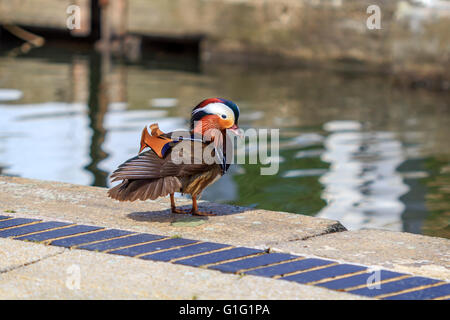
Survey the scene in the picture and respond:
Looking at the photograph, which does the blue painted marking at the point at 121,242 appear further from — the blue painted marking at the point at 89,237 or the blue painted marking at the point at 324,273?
the blue painted marking at the point at 324,273

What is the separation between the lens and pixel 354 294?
3027 millimetres

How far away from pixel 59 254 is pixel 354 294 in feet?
4.34

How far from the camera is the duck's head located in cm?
405

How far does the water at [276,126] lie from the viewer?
6.30m

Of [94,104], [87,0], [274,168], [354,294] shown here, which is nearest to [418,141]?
[274,168]

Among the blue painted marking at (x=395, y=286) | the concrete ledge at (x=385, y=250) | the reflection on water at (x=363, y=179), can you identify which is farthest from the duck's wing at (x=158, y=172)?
the reflection on water at (x=363, y=179)

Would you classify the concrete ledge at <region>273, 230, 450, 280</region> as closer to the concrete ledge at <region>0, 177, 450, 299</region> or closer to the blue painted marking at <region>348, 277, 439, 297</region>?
the concrete ledge at <region>0, 177, 450, 299</region>

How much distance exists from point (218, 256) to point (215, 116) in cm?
90

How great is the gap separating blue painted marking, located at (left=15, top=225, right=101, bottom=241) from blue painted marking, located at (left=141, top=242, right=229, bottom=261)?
0.50m

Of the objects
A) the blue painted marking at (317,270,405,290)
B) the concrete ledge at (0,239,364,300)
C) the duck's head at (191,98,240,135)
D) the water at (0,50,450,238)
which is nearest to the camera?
the concrete ledge at (0,239,364,300)

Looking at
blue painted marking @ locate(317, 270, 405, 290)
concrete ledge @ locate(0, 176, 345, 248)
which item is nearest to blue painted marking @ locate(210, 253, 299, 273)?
concrete ledge @ locate(0, 176, 345, 248)

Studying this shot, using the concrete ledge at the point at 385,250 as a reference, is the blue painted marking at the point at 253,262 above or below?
above

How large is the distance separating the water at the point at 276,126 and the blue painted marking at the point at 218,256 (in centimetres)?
222
